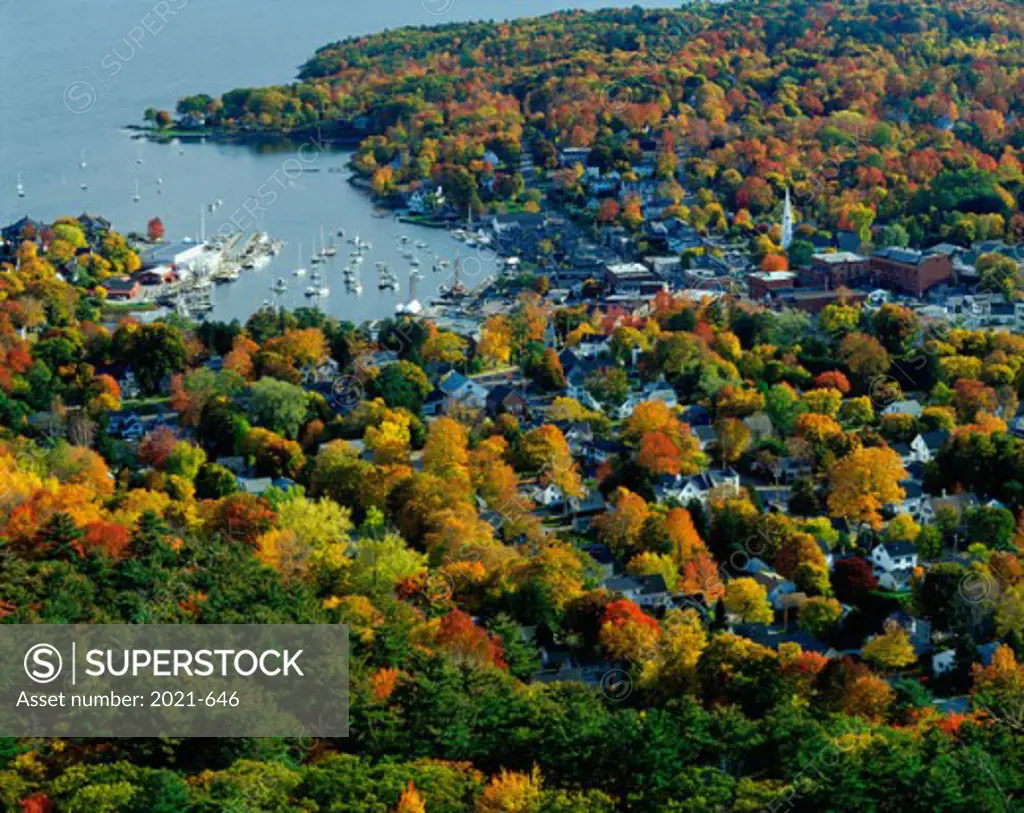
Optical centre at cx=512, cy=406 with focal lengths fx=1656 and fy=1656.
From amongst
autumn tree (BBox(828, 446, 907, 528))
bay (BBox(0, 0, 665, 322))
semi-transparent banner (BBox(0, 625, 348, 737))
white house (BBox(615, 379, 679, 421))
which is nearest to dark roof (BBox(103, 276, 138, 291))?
bay (BBox(0, 0, 665, 322))

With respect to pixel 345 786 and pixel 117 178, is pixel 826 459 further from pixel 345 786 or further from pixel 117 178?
pixel 117 178

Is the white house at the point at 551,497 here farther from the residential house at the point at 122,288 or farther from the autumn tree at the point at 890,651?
the residential house at the point at 122,288

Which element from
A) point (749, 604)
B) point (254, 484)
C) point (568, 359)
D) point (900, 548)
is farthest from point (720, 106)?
point (749, 604)

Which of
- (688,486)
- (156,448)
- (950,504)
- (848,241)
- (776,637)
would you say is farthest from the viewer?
(848,241)

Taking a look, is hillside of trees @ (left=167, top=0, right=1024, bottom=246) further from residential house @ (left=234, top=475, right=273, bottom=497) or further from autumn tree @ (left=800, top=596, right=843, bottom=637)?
autumn tree @ (left=800, top=596, right=843, bottom=637)

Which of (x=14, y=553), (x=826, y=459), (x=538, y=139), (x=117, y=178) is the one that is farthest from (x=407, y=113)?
(x=14, y=553)

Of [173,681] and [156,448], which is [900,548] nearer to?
[173,681]

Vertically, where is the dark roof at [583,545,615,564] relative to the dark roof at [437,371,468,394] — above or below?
below

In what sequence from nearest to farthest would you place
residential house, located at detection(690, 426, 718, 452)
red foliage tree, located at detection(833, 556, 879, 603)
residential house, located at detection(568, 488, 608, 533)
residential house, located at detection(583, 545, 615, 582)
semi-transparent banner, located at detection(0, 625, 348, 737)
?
semi-transparent banner, located at detection(0, 625, 348, 737) < red foliage tree, located at detection(833, 556, 879, 603) < residential house, located at detection(583, 545, 615, 582) < residential house, located at detection(568, 488, 608, 533) < residential house, located at detection(690, 426, 718, 452)
